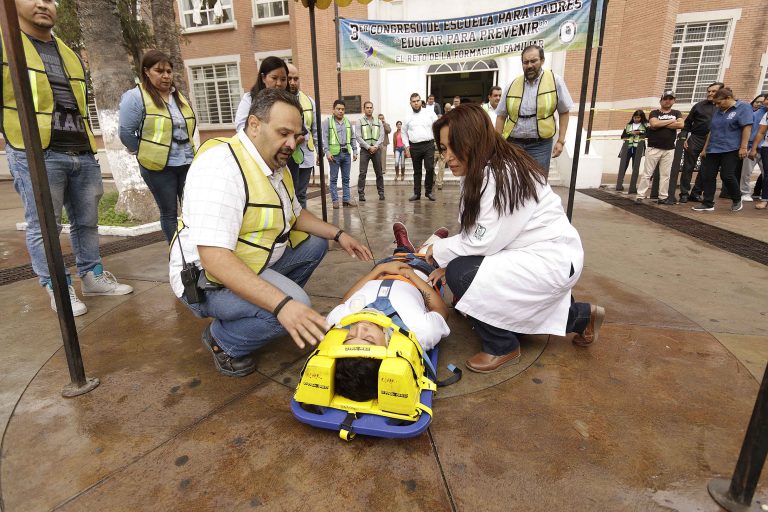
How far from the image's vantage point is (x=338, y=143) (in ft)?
24.7

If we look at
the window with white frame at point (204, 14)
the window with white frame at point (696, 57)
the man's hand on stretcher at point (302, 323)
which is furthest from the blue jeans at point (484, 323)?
the window with white frame at point (204, 14)

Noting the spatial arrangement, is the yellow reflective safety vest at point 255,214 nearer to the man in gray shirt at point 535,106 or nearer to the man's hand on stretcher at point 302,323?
the man's hand on stretcher at point 302,323

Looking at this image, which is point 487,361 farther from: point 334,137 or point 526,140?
point 334,137

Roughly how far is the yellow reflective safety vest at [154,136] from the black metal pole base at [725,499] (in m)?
3.91

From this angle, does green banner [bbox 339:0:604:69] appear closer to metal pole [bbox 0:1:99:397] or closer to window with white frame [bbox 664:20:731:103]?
metal pole [bbox 0:1:99:397]

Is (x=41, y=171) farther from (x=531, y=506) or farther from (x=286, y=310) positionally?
(x=531, y=506)

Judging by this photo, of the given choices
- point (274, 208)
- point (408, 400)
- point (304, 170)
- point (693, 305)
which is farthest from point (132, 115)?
point (693, 305)

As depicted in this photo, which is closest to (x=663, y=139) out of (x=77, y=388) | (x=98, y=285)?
(x=98, y=285)

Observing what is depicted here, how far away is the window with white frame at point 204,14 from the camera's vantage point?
Result: 51.3 feet

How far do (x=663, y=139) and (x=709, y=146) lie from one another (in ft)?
2.84

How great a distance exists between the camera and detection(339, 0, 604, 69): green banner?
6.85m

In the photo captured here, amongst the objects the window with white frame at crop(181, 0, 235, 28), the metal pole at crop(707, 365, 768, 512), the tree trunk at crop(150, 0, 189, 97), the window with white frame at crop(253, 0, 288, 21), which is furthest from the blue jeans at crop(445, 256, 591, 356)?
the window with white frame at crop(181, 0, 235, 28)

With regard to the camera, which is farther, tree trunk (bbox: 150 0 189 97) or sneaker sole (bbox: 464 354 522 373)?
tree trunk (bbox: 150 0 189 97)

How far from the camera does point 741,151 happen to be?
6066mm
